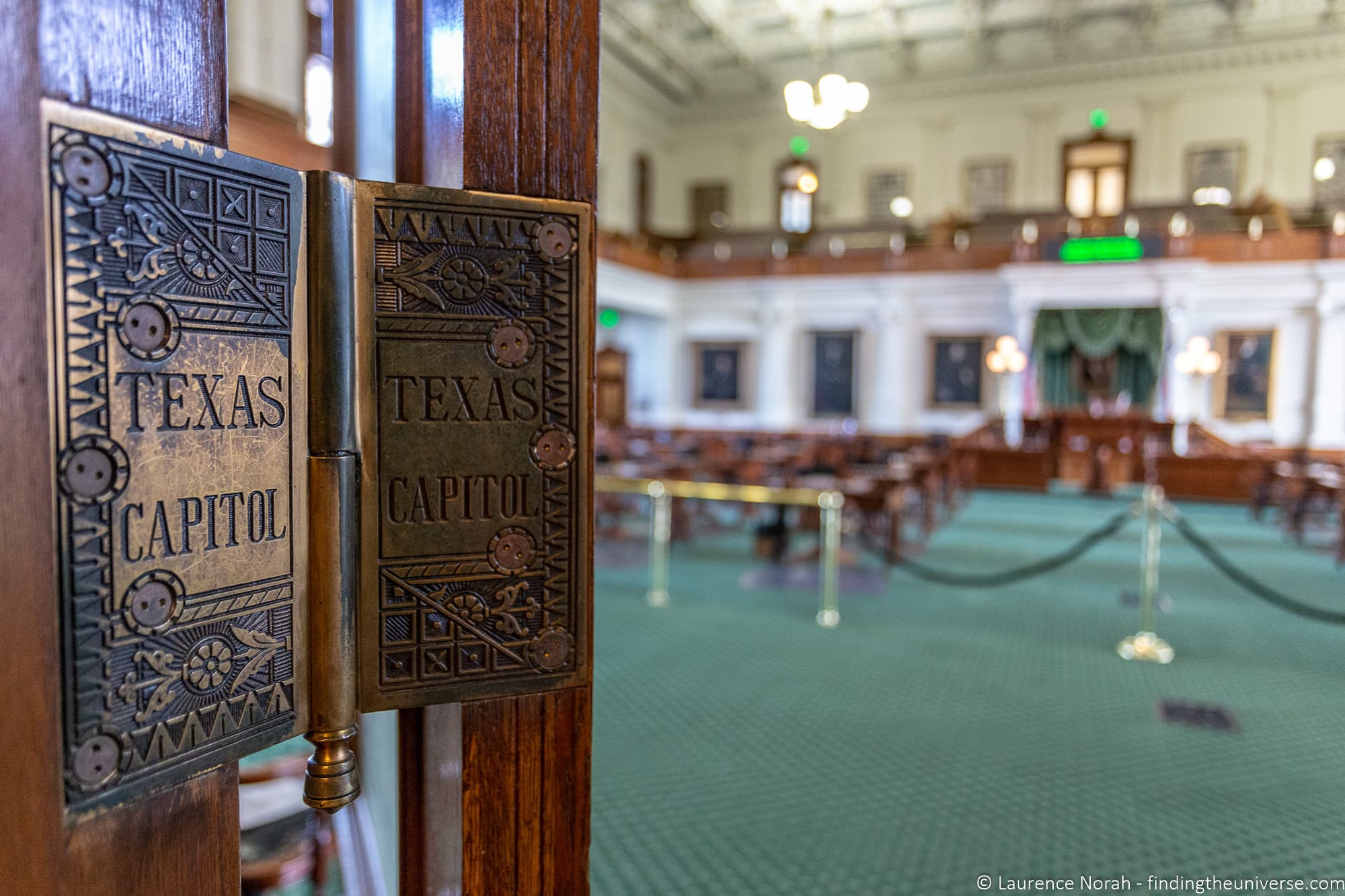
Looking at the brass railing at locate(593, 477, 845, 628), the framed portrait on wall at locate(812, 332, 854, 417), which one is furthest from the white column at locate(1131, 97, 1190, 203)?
the brass railing at locate(593, 477, 845, 628)

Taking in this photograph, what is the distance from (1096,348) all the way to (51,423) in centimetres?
1716

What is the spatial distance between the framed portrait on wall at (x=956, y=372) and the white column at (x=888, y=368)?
59 centimetres

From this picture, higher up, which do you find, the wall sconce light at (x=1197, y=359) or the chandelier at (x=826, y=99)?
the chandelier at (x=826, y=99)

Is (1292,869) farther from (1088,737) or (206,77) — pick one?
(206,77)

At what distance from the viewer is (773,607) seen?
5.58m

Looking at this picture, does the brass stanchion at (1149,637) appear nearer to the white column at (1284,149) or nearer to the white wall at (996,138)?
the white wall at (996,138)

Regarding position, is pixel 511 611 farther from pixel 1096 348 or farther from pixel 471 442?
pixel 1096 348

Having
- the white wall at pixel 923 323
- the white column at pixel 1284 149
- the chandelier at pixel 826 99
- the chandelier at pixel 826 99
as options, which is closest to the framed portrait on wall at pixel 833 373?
the white wall at pixel 923 323

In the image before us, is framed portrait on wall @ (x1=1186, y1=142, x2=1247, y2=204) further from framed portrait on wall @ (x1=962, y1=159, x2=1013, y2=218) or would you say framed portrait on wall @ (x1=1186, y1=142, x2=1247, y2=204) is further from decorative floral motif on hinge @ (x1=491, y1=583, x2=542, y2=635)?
decorative floral motif on hinge @ (x1=491, y1=583, x2=542, y2=635)

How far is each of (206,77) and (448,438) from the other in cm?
37

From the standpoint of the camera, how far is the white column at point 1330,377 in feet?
48.3

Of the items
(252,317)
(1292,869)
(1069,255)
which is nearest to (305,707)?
(252,317)

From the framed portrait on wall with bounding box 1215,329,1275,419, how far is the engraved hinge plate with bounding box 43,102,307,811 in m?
18.5

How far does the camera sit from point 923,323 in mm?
17625
